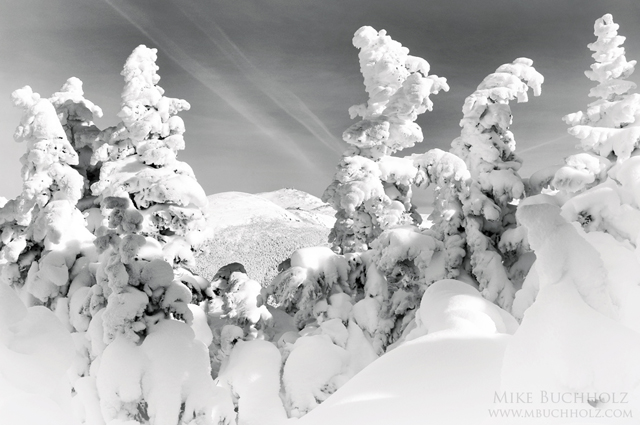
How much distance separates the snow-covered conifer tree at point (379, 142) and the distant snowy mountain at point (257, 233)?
832 centimetres

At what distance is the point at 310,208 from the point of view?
44312 millimetres

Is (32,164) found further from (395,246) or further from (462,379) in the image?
(462,379)

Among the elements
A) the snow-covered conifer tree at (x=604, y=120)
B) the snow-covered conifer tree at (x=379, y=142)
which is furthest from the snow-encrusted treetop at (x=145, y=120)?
the snow-covered conifer tree at (x=604, y=120)

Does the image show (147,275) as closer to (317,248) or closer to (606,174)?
(317,248)

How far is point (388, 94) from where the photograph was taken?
13.9 meters

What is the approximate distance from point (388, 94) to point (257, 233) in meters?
18.7

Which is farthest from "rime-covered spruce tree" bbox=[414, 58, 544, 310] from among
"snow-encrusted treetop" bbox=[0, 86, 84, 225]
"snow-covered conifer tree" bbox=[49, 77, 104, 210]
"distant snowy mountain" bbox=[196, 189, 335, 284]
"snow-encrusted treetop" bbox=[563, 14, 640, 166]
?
"distant snowy mountain" bbox=[196, 189, 335, 284]

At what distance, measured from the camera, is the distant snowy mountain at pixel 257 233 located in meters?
25.1

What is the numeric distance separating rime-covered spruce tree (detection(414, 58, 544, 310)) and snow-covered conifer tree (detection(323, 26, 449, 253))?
63.7 inches

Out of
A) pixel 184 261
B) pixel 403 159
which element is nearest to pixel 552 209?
pixel 184 261

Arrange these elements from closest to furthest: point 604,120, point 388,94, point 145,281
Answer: point 145,281
point 604,120
point 388,94

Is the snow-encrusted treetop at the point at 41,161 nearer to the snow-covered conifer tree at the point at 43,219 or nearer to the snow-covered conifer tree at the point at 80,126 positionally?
the snow-covered conifer tree at the point at 43,219

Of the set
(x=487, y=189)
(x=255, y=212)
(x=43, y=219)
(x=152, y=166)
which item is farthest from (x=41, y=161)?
(x=255, y=212)

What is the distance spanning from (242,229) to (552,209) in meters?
28.7
